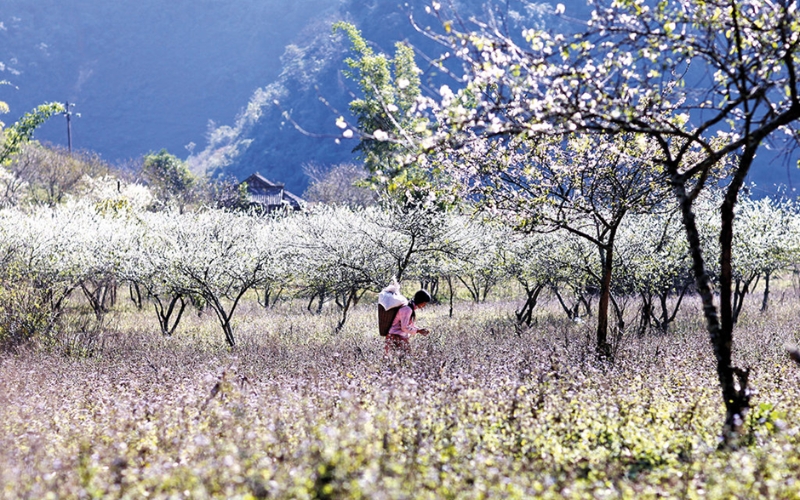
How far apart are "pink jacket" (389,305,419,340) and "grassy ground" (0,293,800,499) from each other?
1.52 feet

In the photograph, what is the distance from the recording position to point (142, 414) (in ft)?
20.1

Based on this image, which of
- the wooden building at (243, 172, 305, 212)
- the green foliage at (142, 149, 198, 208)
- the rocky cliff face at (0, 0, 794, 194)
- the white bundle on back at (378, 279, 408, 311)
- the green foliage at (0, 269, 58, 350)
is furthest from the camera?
the rocky cliff face at (0, 0, 794, 194)

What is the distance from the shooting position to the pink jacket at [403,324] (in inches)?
379

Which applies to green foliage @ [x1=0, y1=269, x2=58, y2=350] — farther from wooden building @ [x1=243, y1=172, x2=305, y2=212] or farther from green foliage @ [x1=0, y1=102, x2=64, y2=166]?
wooden building @ [x1=243, y1=172, x2=305, y2=212]

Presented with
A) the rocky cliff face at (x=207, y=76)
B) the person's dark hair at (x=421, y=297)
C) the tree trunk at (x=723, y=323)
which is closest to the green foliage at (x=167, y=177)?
the rocky cliff face at (x=207, y=76)

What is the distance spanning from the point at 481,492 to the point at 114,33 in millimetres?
224087

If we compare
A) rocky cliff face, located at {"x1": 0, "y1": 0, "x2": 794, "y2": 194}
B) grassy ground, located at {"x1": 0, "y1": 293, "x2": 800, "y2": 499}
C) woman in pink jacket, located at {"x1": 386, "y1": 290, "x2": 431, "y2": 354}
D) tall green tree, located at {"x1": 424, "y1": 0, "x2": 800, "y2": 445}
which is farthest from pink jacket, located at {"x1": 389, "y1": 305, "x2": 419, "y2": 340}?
rocky cliff face, located at {"x1": 0, "y1": 0, "x2": 794, "y2": 194}

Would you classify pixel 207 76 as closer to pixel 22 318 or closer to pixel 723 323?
pixel 22 318

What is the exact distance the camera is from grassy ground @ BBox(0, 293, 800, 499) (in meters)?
3.82

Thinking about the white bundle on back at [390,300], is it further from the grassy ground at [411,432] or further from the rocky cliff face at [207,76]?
the rocky cliff face at [207,76]

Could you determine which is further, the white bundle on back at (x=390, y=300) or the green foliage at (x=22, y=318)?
the green foliage at (x=22, y=318)

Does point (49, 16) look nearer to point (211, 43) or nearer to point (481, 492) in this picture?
point (211, 43)

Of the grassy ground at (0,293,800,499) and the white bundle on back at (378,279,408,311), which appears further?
the white bundle on back at (378,279,408,311)

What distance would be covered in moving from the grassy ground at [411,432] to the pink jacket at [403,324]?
464mm
